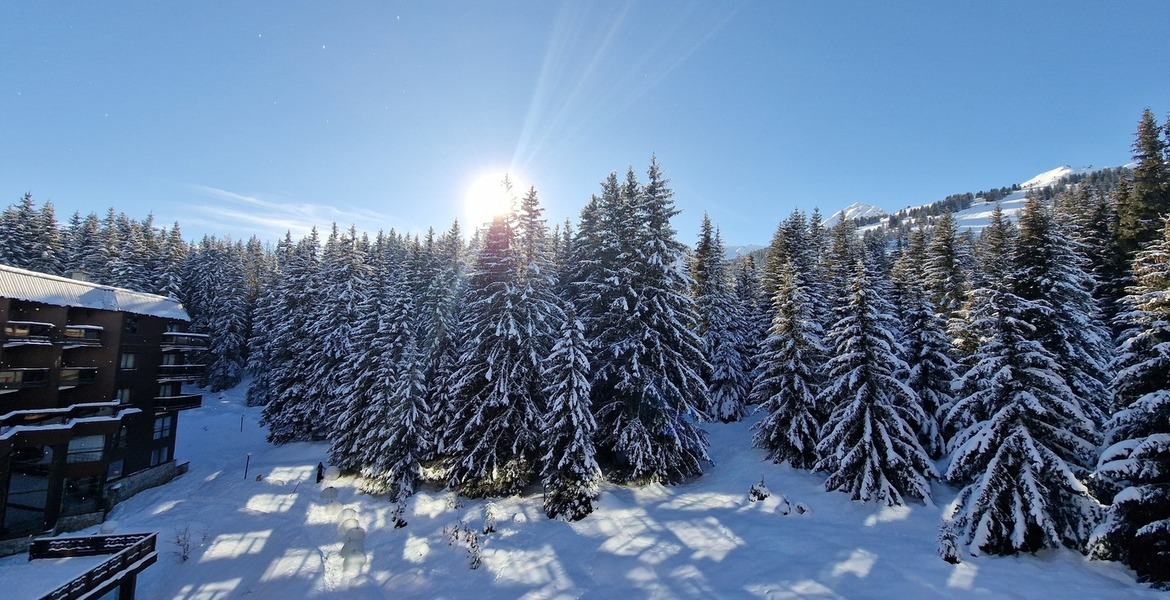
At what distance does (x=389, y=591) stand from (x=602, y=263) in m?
16.8

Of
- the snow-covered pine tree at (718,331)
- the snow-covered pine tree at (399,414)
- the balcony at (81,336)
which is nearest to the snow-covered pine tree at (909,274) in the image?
the snow-covered pine tree at (718,331)

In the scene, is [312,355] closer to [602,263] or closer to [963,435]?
[602,263]

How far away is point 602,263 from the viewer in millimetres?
24828

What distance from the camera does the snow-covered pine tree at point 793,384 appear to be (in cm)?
2231

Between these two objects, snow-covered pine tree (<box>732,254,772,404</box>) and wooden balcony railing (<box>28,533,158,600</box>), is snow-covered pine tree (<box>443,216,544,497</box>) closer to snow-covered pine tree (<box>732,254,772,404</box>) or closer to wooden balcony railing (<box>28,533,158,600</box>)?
wooden balcony railing (<box>28,533,158,600</box>)

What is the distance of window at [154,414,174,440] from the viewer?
32.1m

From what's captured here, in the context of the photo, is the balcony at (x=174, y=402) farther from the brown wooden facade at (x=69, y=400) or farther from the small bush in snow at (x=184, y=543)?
the small bush in snow at (x=184, y=543)

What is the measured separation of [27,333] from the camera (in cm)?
2409

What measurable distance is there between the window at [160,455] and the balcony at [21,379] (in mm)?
9434

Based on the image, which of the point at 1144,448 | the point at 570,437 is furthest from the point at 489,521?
the point at 1144,448

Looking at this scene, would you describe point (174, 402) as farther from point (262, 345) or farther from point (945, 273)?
point (945, 273)

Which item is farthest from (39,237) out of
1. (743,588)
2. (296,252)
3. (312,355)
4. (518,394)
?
(743,588)

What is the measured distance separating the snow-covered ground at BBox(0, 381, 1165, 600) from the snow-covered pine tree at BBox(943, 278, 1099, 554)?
0.80m

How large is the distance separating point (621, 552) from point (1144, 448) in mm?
13977
